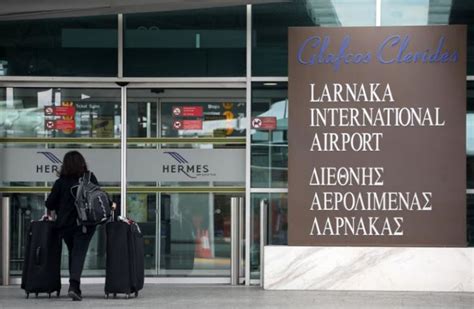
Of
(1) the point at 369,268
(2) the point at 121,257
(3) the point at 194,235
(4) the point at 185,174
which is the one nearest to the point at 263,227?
(3) the point at 194,235

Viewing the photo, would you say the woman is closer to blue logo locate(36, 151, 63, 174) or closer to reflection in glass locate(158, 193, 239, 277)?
blue logo locate(36, 151, 63, 174)

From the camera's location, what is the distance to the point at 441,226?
12602mm

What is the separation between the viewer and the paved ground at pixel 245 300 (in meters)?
11.1

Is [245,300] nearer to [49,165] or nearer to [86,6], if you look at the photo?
[49,165]

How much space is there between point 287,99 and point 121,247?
3.13 m

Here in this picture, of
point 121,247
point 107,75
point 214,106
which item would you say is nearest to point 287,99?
point 214,106

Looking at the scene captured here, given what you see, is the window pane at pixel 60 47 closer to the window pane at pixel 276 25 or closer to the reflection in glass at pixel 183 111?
the reflection in glass at pixel 183 111

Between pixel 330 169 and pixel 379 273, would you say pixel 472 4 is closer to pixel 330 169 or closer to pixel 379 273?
pixel 330 169

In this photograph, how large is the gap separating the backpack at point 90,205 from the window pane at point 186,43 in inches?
103

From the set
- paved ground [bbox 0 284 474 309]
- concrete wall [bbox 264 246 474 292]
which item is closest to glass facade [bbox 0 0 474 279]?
concrete wall [bbox 264 246 474 292]

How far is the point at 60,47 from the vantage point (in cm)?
1362

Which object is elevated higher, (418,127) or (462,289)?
(418,127)

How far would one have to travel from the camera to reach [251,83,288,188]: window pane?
13312 mm

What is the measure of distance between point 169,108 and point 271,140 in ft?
4.52
